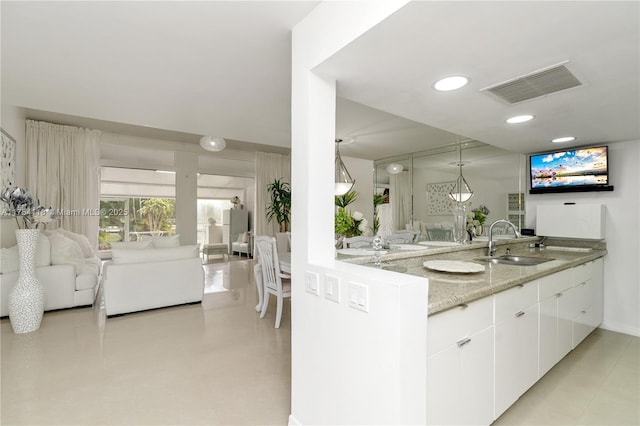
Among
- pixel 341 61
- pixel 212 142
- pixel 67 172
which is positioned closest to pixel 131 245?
pixel 212 142

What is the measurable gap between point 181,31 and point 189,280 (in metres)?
3.18

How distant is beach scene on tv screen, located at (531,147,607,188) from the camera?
10.6ft

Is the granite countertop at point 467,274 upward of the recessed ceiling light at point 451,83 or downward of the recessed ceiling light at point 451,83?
downward

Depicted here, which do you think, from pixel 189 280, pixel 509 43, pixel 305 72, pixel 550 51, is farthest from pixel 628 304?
pixel 189 280

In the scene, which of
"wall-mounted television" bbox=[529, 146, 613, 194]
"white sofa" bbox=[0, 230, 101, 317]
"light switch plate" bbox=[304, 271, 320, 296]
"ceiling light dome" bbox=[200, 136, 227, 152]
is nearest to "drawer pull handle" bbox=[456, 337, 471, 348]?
Answer: "light switch plate" bbox=[304, 271, 320, 296]

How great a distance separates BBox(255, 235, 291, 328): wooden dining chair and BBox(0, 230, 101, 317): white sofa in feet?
7.67

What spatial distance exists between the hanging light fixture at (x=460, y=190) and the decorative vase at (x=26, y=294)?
16.4 feet

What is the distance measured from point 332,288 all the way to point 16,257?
418 centimetres

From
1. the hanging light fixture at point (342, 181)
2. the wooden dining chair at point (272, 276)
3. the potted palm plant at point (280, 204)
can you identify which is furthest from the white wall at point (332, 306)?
the potted palm plant at point (280, 204)

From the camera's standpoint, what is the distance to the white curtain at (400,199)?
516 cm

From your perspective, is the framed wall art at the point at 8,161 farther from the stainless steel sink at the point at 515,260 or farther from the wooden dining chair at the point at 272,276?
the stainless steel sink at the point at 515,260

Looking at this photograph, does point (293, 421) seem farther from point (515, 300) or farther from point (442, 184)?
point (442, 184)

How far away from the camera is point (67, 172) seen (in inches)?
222

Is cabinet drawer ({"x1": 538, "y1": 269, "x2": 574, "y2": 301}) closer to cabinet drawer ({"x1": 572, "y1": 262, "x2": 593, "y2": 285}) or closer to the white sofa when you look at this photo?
cabinet drawer ({"x1": 572, "y1": 262, "x2": 593, "y2": 285})
